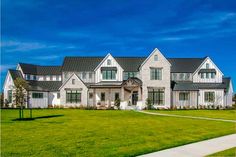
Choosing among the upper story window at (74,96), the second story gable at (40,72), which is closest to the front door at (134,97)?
the upper story window at (74,96)

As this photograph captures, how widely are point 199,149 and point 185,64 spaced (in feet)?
158

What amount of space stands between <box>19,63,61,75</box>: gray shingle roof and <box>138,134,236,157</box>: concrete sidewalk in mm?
51135

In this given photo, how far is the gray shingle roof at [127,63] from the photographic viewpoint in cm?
5928

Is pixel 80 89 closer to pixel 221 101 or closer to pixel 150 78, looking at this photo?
pixel 150 78

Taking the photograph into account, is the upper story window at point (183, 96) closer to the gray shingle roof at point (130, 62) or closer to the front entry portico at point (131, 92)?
the front entry portico at point (131, 92)

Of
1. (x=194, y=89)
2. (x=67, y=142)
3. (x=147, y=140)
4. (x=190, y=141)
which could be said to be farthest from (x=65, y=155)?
(x=194, y=89)

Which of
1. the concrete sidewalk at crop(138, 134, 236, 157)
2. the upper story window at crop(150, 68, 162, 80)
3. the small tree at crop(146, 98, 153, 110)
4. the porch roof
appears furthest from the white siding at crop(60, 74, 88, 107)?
the concrete sidewalk at crop(138, 134, 236, 157)

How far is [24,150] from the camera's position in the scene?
13008 millimetres

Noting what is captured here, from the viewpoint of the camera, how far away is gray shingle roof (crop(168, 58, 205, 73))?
2334 inches

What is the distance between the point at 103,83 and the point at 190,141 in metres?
41.0

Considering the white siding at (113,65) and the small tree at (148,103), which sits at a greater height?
the white siding at (113,65)

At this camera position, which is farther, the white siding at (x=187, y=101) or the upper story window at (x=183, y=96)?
the upper story window at (x=183, y=96)

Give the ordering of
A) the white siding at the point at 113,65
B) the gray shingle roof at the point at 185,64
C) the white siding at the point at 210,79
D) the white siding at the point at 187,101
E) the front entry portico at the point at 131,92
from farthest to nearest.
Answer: the gray shingle roof at the point at 185,64
the white siding at the point at 210,79
the white siding at the point at 113,65
the white siding at the point at 187,101
the front entry portico at the point at 131,92

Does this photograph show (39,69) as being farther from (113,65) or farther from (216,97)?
(216,97)
